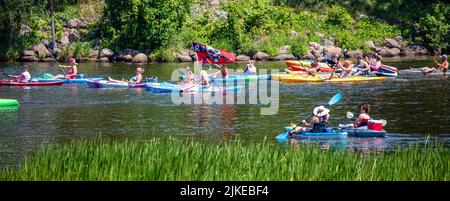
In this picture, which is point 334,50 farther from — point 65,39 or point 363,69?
point 65,39

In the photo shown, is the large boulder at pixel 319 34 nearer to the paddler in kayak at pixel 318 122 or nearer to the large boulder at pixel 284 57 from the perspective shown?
the large boulder at pixel 284 57

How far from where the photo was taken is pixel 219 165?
1938 centimetres

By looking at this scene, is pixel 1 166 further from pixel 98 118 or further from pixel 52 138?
pixel 98 118

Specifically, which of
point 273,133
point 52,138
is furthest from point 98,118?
point 273,133

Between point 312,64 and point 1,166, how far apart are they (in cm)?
2690

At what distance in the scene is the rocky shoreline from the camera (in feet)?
193

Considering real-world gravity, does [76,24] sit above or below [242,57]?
above

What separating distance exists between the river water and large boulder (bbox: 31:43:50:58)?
17.2 metres

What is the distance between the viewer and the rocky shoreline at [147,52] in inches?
2320

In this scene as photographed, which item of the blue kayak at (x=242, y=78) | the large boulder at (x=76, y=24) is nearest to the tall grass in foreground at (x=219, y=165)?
the blue kayak at (x=242, y=78)

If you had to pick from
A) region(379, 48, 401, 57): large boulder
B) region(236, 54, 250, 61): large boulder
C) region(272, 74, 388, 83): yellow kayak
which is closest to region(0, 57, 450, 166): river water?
region(272, 74, 388, 83): yellow kayak

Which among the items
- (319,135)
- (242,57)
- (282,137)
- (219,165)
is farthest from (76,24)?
(219,165)

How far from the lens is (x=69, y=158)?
1984 centimetres

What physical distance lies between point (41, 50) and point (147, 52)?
6817 millimetres
